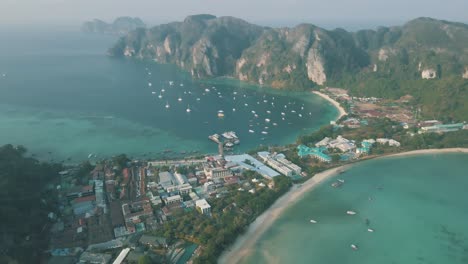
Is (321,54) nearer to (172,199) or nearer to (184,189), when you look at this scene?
(184,189)

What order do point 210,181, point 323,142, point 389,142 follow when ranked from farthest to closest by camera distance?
point 323,142 < point 389,142 < point 210,181

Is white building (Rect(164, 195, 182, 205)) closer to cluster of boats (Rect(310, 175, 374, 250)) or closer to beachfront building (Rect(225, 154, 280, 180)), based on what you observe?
beachfront building (Rect(225, 154, 280, 180))

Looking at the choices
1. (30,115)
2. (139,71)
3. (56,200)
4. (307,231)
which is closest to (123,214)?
(56,200)

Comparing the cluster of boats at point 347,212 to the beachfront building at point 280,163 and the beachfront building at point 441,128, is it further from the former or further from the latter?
the beachfront building at point 441,128

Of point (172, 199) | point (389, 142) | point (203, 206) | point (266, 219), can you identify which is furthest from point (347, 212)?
point (389, 142)

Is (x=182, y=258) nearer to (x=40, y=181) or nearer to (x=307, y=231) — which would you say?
(x=307, y=231)

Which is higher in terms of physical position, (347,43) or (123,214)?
(347,43)
